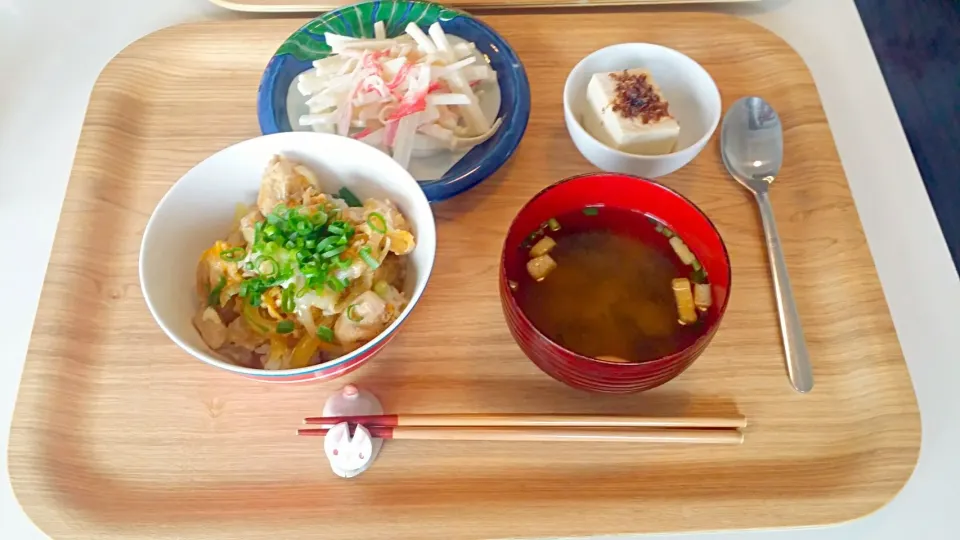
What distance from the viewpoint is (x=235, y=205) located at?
1069 mm

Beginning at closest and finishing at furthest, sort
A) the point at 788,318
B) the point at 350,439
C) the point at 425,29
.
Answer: the point at 350,439
the point at 788,318
the point at 425,29

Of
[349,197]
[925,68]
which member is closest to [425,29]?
[349,197]

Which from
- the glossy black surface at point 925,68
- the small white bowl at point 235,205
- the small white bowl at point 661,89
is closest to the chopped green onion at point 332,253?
the small white bowl at point 235,205

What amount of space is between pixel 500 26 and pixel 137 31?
2.44 ft

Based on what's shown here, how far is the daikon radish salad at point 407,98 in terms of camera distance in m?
1.18

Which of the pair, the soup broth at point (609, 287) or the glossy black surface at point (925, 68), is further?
the glossy black surface at point (925, 68)

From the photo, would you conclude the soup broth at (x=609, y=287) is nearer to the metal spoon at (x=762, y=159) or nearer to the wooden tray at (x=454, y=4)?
the metal spoon at (x=762, y=159)

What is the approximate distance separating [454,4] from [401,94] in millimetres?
289

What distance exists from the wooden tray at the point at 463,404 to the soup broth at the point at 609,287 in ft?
0.28

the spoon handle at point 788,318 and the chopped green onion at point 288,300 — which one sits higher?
the chopped green onion at point 288,300

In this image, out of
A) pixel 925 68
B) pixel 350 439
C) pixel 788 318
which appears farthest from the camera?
pixel 925 68

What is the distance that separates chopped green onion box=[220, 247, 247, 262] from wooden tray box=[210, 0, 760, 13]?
0.62 m

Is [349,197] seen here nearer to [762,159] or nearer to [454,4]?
[454,4]

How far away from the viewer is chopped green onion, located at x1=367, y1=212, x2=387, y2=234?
983 mm
